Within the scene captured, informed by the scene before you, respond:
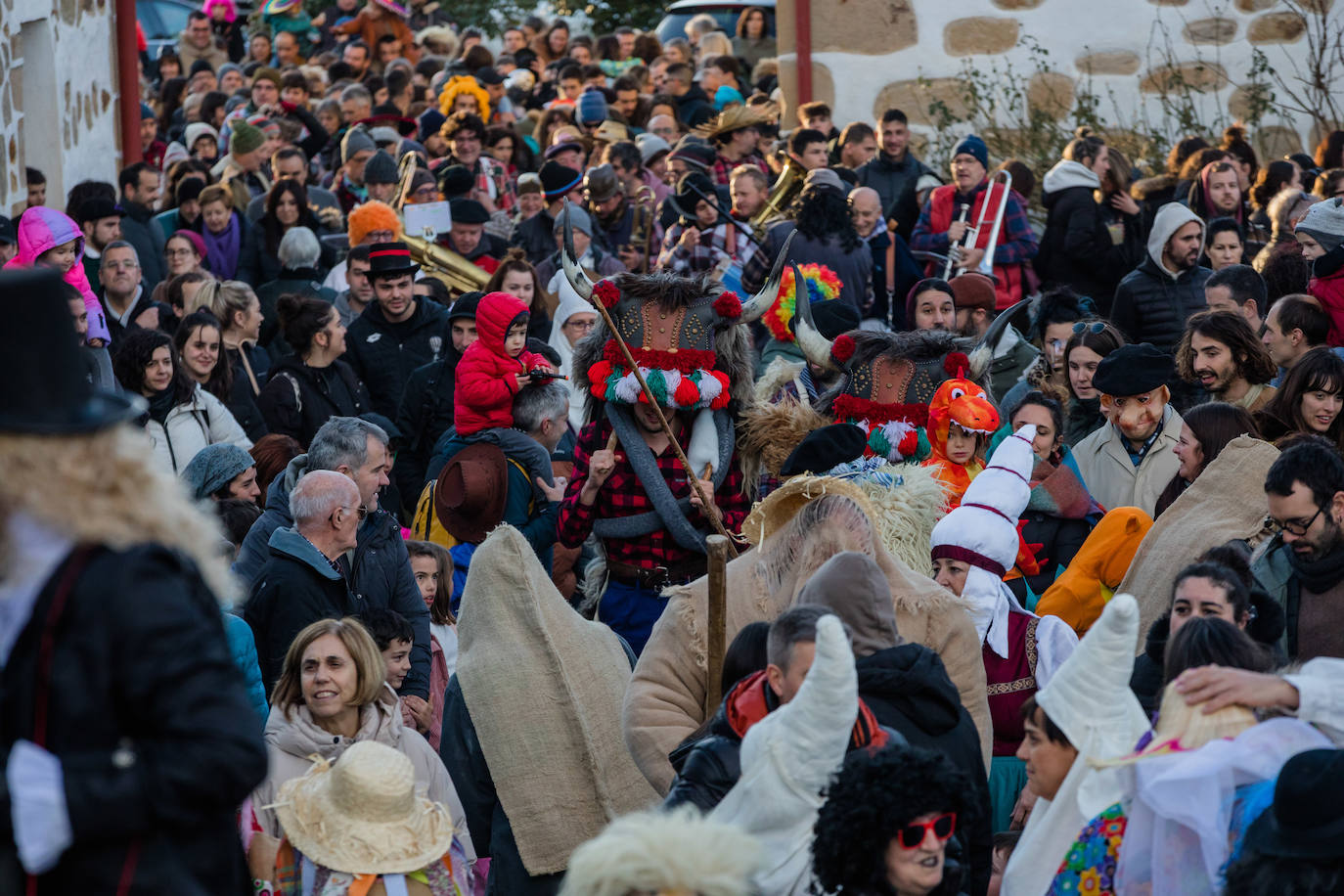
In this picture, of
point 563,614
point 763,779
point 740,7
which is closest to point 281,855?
point 563,614

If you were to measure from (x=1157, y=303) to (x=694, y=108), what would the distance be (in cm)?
755

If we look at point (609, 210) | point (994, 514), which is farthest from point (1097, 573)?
point (609, 210)

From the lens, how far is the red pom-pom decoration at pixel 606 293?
666 centimetres

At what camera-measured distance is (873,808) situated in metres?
3.38

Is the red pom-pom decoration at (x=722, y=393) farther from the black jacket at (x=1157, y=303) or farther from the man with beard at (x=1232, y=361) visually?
the black jacket at (x=1157, y=303)

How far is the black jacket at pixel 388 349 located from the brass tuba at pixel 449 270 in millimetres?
1952

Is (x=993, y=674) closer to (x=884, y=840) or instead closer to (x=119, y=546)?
(x=884, y=840)

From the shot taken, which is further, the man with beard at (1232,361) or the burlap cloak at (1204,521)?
the man with beard at (1232,361)

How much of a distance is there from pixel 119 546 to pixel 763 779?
1482 mm

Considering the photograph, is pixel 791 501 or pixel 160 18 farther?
pixel 160 18

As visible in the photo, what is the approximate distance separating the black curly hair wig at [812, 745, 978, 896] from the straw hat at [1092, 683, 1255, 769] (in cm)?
37

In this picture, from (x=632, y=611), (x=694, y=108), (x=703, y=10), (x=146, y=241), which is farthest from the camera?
(x=703, y=10)

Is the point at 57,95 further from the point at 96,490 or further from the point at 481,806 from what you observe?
the point at 96,490

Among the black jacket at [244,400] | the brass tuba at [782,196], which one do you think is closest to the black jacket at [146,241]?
the black jacket at [244,400]
